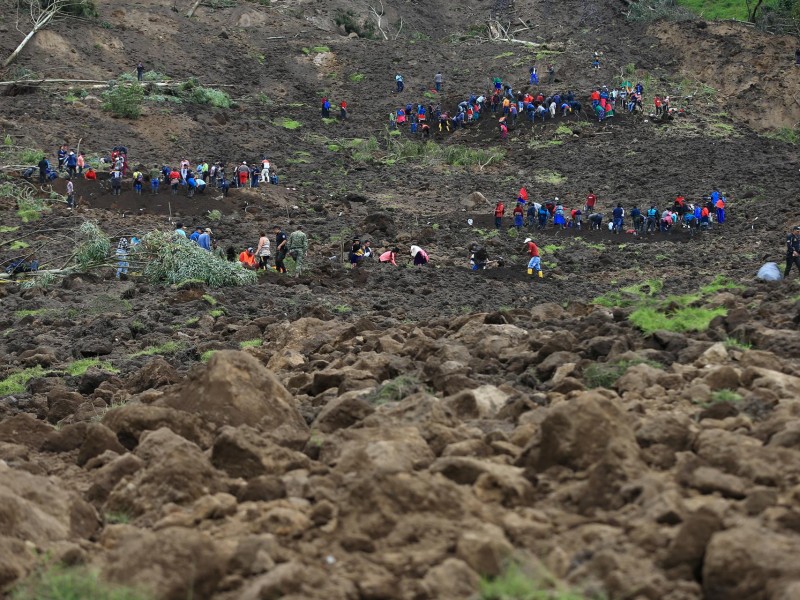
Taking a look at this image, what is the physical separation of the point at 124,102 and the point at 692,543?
36.7 meters

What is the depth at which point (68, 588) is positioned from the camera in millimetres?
5184

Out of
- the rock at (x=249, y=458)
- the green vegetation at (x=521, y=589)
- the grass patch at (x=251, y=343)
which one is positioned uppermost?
the green vegetation at (x=521, y=589)

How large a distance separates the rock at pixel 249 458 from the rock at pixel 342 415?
35.1 inches

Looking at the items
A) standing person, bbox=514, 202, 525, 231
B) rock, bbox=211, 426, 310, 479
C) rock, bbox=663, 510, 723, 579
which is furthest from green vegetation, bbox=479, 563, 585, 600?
Result: standing person, bbox=514, 202, 525, 231

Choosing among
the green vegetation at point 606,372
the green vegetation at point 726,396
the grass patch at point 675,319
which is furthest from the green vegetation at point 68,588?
the grass patch at point 675,319

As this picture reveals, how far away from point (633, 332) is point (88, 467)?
528 centimetres

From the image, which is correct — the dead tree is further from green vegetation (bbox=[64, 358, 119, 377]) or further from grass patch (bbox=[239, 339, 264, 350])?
grass patch (bbox=[239, 339, 264, 350])

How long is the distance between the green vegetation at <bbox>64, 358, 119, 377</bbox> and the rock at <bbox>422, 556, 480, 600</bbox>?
33.9 feet

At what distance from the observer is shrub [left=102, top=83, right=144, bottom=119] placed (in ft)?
127

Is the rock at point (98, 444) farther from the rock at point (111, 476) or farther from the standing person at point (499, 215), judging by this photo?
the standing person at point (499, 215)

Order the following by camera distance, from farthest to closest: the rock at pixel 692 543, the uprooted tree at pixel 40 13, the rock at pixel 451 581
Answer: the uprooted tree at pixel 40 13 → the rock at pixel 692 543 → the rock at pixel 451 581

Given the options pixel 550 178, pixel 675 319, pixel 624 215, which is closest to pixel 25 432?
pixel 675 319

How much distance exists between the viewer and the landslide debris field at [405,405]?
505 cm

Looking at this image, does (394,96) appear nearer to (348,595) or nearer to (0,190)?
(0,190)
